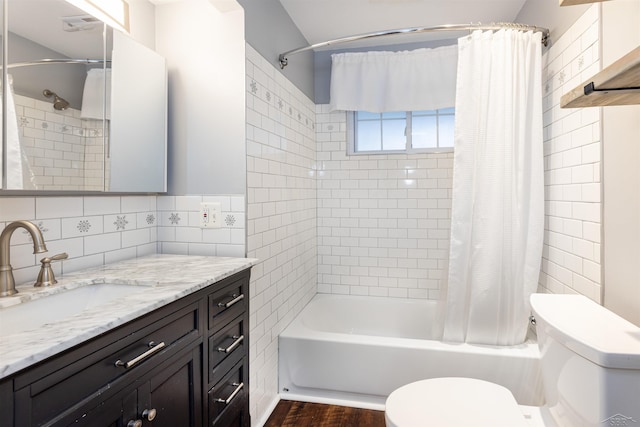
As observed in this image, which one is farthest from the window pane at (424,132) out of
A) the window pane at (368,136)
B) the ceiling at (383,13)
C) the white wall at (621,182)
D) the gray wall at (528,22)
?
the white wall at (621,182)

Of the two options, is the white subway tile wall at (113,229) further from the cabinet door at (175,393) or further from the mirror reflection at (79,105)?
the cabinet door at (175,393)

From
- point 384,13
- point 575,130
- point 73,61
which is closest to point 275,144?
point 73,61

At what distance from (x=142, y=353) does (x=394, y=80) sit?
2556 mm

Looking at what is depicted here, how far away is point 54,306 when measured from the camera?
1.17m

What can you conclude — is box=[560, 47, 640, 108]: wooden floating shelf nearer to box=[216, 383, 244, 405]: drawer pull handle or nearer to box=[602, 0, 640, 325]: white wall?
box=[602, 0, 640, 325]: white wall

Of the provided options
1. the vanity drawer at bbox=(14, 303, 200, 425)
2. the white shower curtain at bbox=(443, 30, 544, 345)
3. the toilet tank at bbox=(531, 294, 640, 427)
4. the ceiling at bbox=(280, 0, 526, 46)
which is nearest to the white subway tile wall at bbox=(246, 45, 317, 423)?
the ceiling at bbox=(280, 0, 526, 46)

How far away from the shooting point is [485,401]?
1355mm

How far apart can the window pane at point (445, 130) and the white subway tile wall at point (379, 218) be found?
12 cm

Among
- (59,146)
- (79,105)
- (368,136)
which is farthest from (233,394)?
(368,136)

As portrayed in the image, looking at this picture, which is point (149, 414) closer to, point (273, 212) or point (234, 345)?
point (234, 345)

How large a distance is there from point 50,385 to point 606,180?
1.99 metres

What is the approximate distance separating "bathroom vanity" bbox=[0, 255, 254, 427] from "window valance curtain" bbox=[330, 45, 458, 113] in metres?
1.81

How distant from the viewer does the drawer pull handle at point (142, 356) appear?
940mm

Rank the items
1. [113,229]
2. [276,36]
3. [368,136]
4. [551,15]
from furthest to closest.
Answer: [368,136], [276,36], [551,15], [113,229]
